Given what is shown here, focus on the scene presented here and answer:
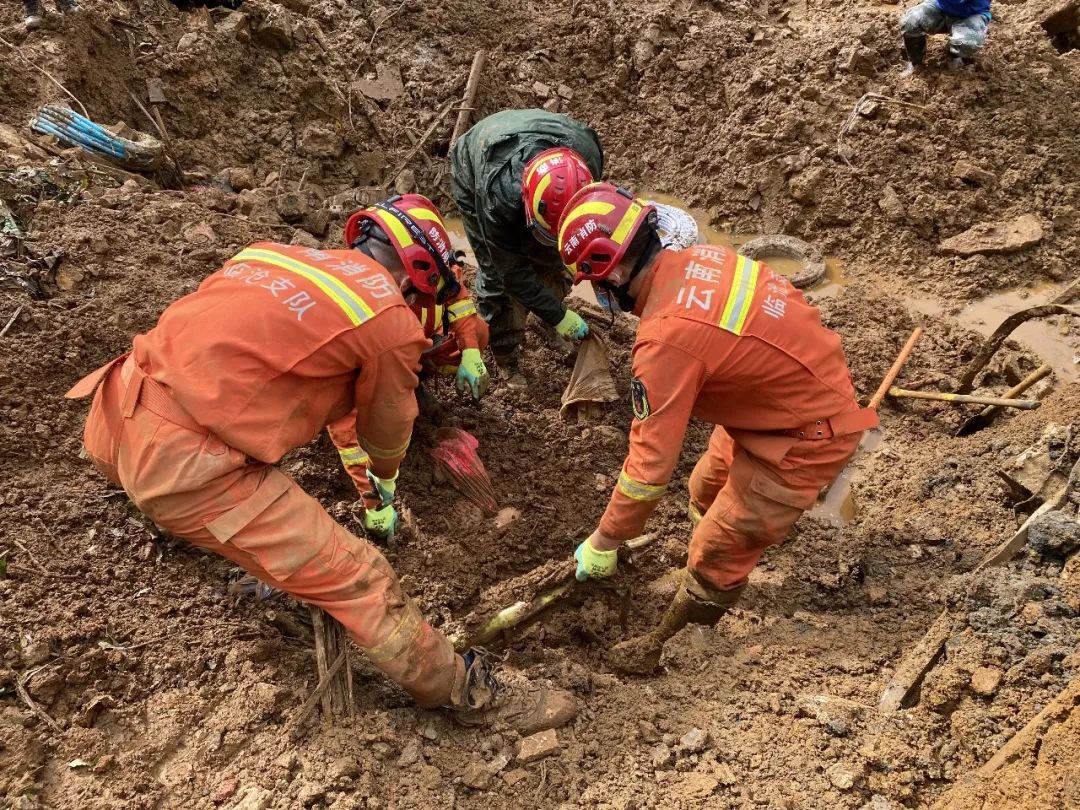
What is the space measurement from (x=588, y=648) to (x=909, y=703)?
4.82ft

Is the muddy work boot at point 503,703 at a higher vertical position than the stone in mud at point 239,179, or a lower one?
lower

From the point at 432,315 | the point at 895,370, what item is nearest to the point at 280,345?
the point at 432,315

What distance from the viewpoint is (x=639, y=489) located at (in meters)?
2.78

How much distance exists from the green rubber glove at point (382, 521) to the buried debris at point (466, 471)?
490mm

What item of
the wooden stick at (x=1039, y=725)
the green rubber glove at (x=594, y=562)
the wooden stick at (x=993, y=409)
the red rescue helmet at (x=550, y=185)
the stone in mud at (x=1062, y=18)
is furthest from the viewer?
the stone in mud at (x=1062, y=18)

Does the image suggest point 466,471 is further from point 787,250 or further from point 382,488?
point 787,250

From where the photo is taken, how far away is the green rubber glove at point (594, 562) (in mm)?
3205

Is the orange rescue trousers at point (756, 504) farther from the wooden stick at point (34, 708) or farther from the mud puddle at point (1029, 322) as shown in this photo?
the mud puddle at point (1029, 322)

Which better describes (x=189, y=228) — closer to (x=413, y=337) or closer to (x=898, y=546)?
(x=413, y=337)

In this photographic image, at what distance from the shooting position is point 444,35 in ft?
24.2

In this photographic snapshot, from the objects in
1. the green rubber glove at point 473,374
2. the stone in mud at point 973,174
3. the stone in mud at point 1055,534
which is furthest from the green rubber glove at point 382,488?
the stone in mud at point 973,174

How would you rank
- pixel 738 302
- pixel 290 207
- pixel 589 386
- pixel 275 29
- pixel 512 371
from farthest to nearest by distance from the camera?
1. pixel 275 29
2. pixel 290 207
3. pixel 512 371
4. pixel 589 386
5. pixel 738 302

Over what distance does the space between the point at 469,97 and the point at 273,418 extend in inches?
211

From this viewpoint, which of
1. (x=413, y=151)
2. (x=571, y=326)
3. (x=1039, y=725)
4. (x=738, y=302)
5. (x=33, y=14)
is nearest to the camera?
(x=1039, y=725)
